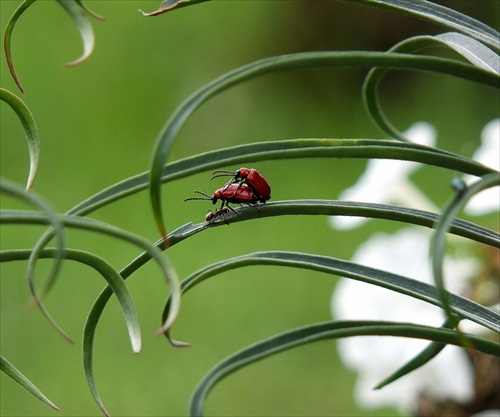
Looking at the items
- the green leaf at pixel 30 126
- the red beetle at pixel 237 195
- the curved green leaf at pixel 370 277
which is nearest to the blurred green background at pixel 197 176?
the red beetle at pixel 237 195

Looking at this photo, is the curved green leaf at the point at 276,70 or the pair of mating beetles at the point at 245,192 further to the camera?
A: the pair of mating beetles at the point at 245,192

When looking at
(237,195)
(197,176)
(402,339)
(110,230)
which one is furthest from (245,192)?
(197,176)

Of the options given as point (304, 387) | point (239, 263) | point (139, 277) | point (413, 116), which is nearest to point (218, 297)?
point (139, 277)

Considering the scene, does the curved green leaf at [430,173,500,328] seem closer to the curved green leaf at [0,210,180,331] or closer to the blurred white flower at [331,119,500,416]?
the curved green leaf at [0,210,180,331]

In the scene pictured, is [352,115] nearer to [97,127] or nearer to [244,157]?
[97,127]

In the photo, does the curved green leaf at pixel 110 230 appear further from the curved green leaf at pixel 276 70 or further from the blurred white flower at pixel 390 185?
the blurred white flower at pixel 390 185

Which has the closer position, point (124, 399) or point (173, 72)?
point (124, 399)
